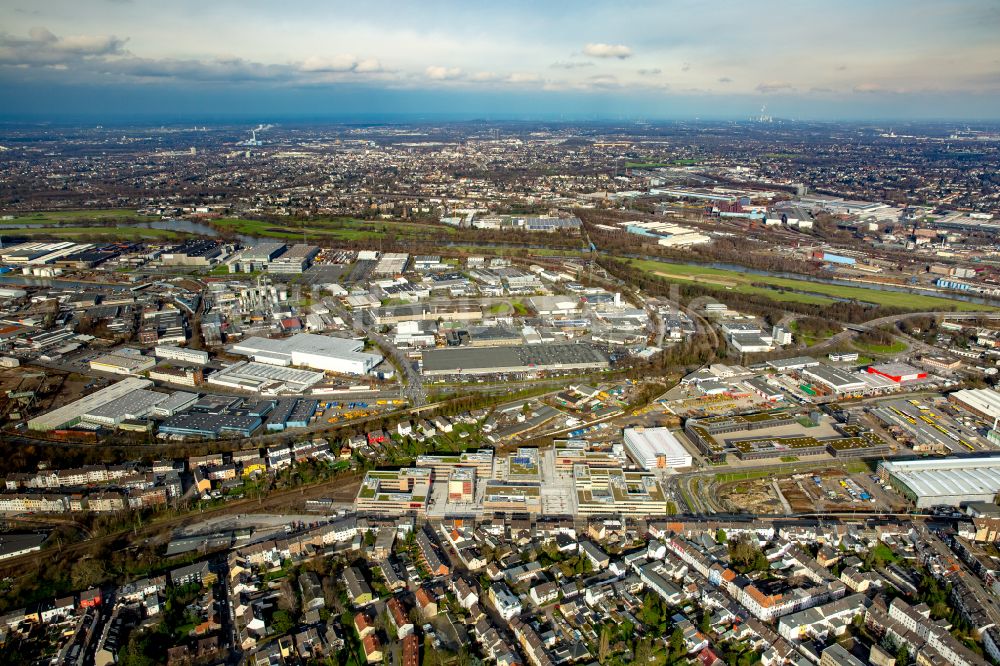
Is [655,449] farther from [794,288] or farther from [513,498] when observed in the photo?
[794,288]

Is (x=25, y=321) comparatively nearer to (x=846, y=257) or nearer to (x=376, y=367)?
(x=376, y=367)

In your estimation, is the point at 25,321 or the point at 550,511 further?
the point at 25,321

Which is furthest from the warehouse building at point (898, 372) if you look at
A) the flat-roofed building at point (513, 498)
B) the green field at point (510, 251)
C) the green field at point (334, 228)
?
the green field at point (334, 228)

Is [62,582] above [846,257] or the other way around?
the other way around

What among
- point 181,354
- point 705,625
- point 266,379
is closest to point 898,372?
point 705,625

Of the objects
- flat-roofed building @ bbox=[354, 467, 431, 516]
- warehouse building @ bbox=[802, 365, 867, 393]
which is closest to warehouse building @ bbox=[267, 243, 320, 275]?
flat-roofed building @ bbox=[354, 467, 431, 516]

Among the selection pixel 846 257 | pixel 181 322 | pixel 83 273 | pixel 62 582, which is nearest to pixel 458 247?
pixel 181 322
